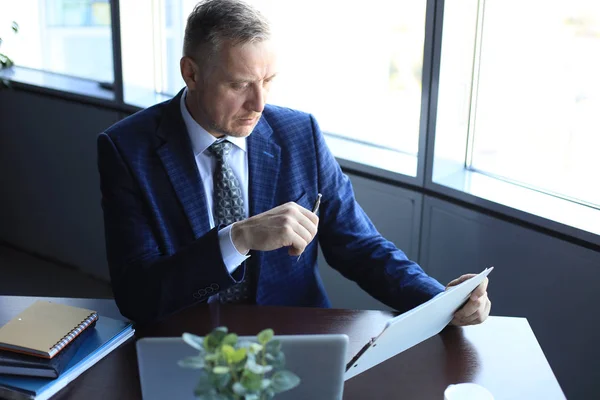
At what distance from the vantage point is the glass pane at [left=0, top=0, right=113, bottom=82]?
12.4 ft

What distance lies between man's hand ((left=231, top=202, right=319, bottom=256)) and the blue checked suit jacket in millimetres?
84

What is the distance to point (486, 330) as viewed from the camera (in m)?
1.55

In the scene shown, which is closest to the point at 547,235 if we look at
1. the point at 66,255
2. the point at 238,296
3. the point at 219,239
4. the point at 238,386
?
the point at 238,296

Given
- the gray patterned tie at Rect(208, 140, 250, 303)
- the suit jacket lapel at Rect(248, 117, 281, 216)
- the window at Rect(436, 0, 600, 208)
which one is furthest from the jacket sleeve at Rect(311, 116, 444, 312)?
the window at Rect(436, 0, 600, 208)

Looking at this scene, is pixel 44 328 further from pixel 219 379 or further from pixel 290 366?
pixel 219 379

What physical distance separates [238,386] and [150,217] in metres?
0.96

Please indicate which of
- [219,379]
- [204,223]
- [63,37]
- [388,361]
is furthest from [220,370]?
[63,37]

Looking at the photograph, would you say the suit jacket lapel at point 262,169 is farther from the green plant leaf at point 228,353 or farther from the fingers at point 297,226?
the green plant leaf at point 228,353

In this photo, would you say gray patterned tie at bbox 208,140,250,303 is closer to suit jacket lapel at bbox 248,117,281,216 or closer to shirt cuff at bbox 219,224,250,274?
suit jacket lapel at bbox 248,117,281,216

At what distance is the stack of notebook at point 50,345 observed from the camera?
1306 mm

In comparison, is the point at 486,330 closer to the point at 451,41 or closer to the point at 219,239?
the point at 219,239

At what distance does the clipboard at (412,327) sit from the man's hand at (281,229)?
29 centimetres

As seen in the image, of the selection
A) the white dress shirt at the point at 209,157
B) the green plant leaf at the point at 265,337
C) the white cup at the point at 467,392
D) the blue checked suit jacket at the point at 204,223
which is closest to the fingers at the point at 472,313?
the blue checked suit jacket at the point at 204,223

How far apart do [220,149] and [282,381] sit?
1.03m
